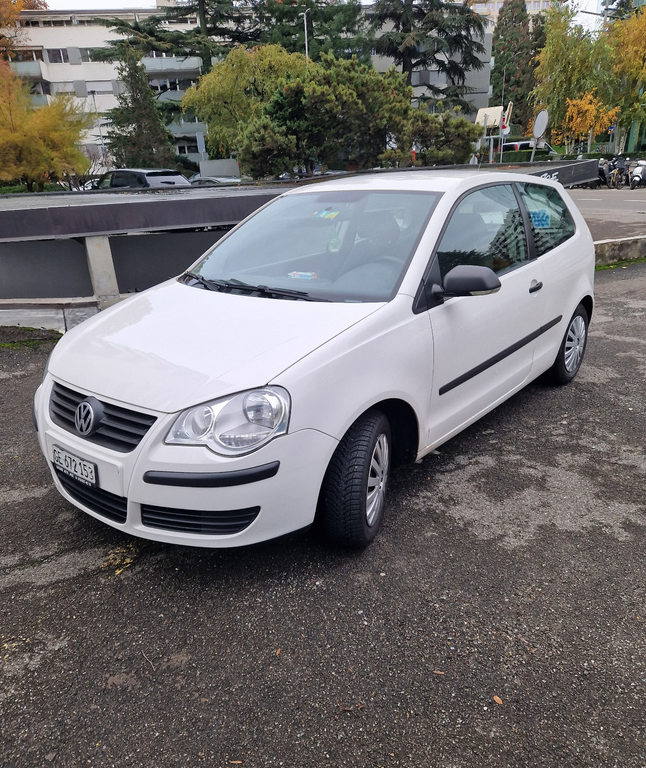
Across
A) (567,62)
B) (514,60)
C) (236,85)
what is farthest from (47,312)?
(514,60)

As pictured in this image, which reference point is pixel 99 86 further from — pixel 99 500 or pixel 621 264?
pixel 99 500

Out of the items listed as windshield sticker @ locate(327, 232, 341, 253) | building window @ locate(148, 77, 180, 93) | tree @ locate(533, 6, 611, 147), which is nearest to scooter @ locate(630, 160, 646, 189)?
tree @ locate(533, 6, 611, 147)

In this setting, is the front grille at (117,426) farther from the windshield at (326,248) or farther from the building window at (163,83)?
the building window at (163,83)

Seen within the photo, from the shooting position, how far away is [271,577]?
2.63 meters

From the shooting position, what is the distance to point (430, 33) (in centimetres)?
3925

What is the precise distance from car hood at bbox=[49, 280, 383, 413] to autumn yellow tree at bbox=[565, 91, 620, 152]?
37.3 m

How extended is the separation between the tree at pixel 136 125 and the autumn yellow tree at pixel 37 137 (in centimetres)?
989

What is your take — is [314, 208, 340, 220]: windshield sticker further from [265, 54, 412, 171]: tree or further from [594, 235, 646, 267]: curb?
[265, 54, 412, 171]: tree

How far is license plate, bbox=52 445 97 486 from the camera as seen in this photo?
8.09 feet

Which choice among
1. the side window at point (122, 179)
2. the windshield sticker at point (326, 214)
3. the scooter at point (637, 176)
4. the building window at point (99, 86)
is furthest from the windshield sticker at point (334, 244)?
the building window at point (99, 86)

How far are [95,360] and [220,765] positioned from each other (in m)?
1.66

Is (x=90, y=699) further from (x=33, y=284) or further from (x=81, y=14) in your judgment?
(x=81, y=14)

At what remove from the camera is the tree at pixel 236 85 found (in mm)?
30703

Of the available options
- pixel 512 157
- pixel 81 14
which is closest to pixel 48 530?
pixel 512 157
